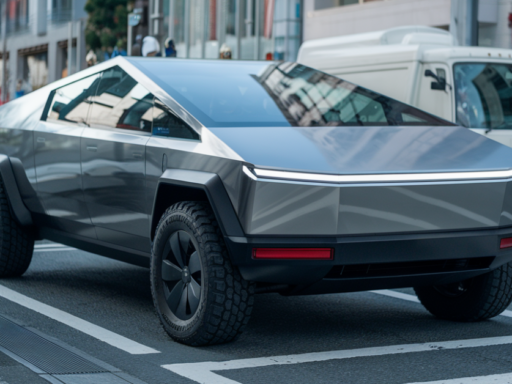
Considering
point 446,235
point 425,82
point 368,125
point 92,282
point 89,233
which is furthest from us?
point 425,82

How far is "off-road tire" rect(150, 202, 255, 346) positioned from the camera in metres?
4.36

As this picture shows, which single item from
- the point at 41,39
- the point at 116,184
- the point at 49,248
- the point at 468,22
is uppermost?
the point at 468,22

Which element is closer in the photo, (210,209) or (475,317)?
(210,209)

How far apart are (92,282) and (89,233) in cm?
124

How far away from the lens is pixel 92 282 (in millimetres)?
6852

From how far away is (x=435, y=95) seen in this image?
995cm

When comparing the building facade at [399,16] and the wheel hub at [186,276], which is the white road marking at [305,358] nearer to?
the wheel hub at [186,276]

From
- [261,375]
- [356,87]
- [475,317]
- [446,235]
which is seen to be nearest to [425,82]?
[356,87]

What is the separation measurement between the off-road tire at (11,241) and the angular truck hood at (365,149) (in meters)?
2.48

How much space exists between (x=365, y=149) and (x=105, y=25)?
43329 millimetres

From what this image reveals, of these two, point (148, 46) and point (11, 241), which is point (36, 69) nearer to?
point (148, 46)

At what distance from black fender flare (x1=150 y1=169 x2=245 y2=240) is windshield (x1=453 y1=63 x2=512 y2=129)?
5.74 meters

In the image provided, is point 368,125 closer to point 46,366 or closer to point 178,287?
point 178,287

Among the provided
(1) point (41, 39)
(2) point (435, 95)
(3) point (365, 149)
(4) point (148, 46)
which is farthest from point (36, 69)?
(3) point (365, 149)
